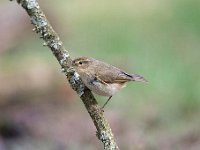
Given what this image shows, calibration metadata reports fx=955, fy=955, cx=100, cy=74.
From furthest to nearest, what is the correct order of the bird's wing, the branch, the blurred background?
the blurred background → the bird's wing → the branch

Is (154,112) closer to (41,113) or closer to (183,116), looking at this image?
(183,116)

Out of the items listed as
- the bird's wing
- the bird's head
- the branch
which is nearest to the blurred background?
the bird's wing

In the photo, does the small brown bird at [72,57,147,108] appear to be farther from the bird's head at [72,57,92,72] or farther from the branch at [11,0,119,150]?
the branch at [11,0,119,150]

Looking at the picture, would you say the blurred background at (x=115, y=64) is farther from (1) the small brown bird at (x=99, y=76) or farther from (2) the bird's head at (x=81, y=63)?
(2) the bird's head at (x=81, y=63)

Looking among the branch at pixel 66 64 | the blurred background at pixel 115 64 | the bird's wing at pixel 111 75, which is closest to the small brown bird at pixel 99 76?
the bird's wing at pixel 111 75

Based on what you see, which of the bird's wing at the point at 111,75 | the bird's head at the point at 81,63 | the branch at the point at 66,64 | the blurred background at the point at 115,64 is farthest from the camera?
the blurred background at the point at 115,64

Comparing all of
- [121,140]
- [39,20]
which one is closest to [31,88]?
[121,140]
